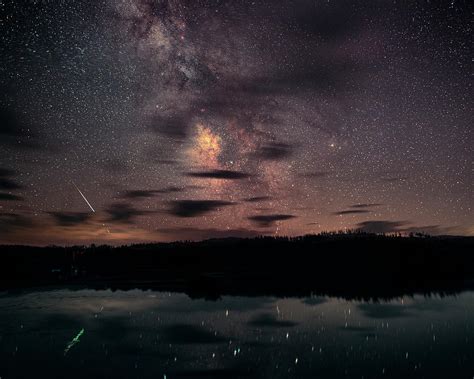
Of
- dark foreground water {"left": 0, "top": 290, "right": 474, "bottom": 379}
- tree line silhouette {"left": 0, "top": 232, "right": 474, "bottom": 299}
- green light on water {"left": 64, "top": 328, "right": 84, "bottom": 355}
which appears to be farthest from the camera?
tree line silhouette {"left": 0, "top": 232, "right": 474, "bottom": 299}

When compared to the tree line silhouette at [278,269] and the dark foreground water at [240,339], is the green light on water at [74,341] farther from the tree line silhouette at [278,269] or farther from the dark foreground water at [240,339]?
the tree line silhouette at [278,269]

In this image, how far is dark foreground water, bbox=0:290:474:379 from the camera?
57.5ft

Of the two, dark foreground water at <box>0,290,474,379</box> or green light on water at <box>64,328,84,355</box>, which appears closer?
dark foreground water at <box>0,290,474,379</box>

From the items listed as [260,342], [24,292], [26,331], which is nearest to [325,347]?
[260,342]

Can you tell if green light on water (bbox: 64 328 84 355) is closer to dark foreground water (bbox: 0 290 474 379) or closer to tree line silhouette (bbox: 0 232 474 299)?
dark foreground water (bbox: 0 290 474 379)

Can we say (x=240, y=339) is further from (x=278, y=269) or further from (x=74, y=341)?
(x=278, y=269)

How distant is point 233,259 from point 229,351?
259ft

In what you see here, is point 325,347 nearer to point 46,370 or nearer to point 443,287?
point 46,370

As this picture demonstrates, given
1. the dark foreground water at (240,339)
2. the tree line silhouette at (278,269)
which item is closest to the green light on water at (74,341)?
the dark foreground water at (240,339)

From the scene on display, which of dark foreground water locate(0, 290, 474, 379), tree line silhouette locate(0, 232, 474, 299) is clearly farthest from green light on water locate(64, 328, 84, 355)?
tree line silhouette locate(0, 232, 474, 299)

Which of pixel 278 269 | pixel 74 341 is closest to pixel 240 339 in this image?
pixel 74 341

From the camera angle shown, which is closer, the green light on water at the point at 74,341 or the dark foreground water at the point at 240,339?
the dark foreground water at the point at 240,339

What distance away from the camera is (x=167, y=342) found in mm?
22578

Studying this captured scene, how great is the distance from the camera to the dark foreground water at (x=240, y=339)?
1752 centimetres
